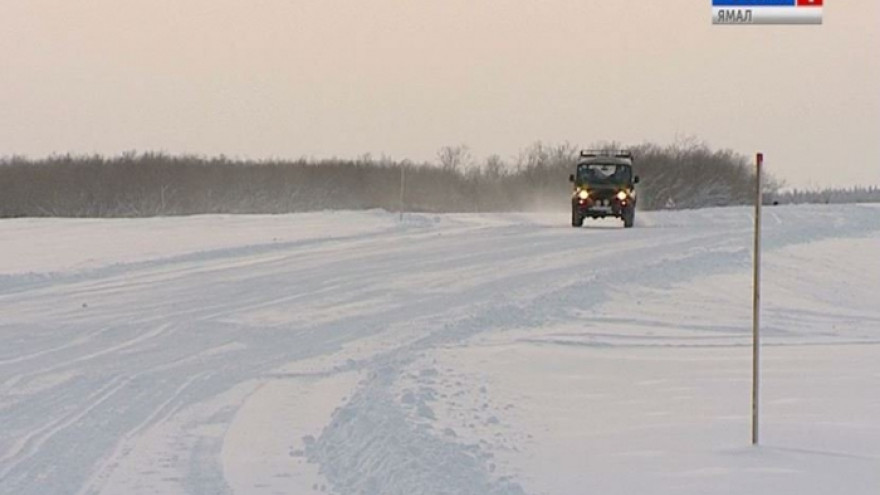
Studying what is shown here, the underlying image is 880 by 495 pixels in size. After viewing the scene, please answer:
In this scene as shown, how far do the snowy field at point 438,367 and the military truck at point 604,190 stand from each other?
7.14 m

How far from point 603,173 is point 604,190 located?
0.90 m

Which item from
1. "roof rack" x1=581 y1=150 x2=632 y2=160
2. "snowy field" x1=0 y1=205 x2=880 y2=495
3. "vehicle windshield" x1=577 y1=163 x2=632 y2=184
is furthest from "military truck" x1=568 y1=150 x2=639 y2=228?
"snowy field" x1=0 y1=205 x2=880 y2=495

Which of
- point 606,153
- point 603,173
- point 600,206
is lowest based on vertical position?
point 600,206

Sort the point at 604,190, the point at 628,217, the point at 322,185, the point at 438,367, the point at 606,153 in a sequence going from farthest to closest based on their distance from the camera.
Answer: the point at 322,185 → the point at 606,153 → the point at 628,217 → the point at 604,190 → the point at 438,367

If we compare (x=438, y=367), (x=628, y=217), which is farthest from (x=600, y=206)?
(x=438, y=367)

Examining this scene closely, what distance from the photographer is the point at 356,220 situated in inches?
1518

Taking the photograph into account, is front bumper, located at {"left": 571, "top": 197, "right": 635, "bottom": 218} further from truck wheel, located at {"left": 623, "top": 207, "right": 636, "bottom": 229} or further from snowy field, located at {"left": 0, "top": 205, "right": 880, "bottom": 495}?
snowy field, located at {"left": 0, "top": 205, "right": 880, "bottom": 495}

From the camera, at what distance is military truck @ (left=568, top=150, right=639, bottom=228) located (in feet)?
123

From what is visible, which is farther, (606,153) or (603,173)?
(606,153)

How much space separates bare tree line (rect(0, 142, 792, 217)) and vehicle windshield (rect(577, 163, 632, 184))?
86.7ft

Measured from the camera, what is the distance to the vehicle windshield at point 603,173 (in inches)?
1491

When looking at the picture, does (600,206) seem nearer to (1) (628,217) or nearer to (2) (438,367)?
(1) (628,217)

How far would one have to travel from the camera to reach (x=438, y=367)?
14.1 metres

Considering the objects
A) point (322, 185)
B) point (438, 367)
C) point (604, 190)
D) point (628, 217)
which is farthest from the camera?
point (322, 185)
